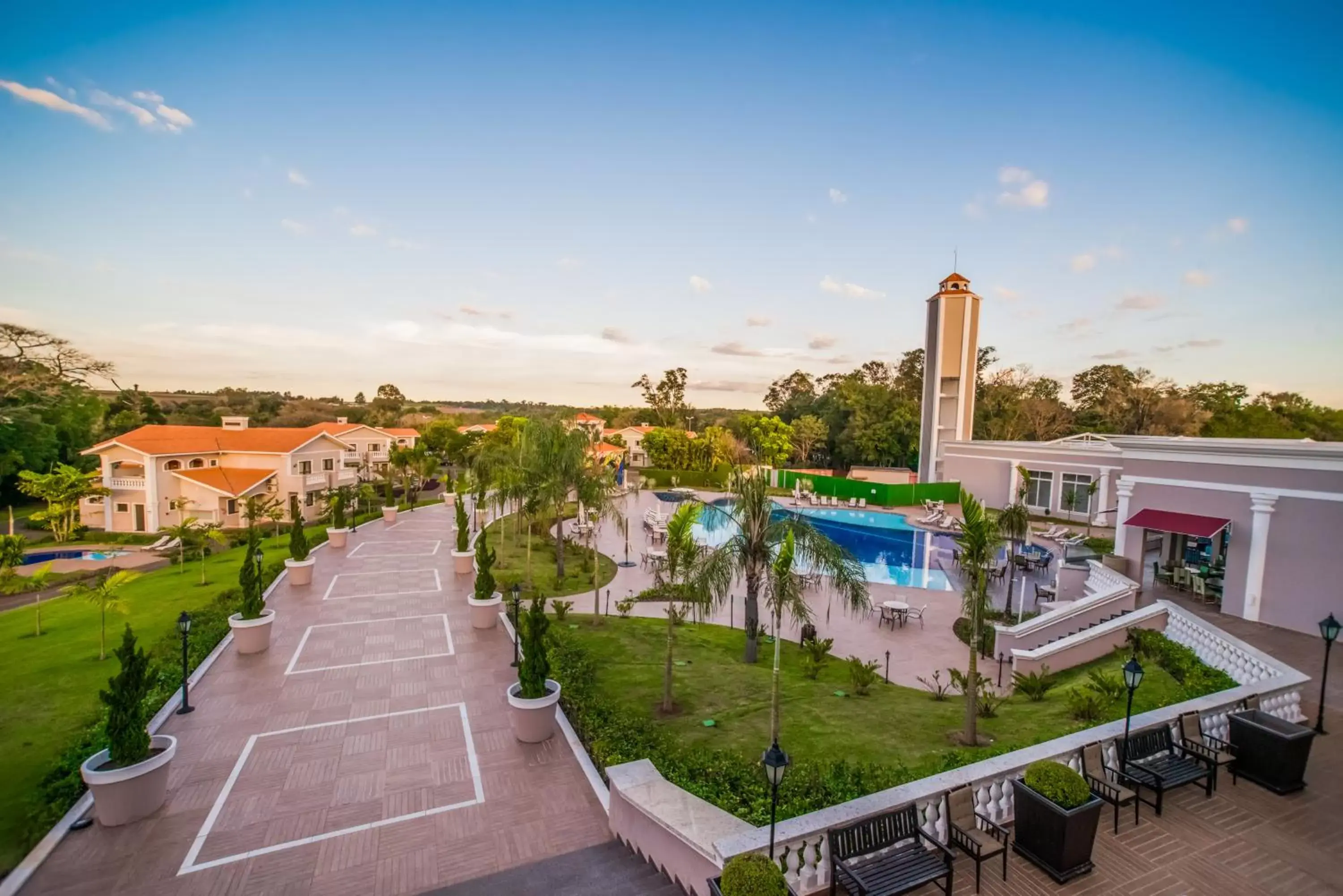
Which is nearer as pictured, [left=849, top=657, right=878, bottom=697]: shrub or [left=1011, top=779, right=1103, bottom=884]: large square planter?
[left=1011, top=779, right=1103, bottom=884]: large square planter

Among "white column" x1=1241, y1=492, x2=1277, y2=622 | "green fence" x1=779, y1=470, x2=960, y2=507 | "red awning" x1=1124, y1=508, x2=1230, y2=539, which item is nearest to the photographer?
"white column" x1=1241, y1=492, x2=1277, y2=622

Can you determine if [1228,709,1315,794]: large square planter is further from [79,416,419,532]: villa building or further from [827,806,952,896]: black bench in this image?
[79,416,419,532]: villa building

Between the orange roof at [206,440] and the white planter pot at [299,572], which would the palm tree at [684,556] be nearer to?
the white planter pot at [299,572]

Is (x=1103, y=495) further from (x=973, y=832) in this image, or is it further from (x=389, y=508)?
(x=389, y=508)

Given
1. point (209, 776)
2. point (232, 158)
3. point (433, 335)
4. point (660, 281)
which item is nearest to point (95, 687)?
point (209, 776)

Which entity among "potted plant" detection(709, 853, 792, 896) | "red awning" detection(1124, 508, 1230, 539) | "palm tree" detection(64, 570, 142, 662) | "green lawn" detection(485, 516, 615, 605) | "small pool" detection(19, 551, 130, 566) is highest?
"red awning" detection(1124, 508, 1230, 539)

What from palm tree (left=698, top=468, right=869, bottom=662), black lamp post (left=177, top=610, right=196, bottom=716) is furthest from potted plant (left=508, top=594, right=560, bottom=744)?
black lamp post (left=177, top=610, right=196, bottom=716)

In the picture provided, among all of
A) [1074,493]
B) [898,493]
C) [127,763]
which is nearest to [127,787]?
[127,763]
